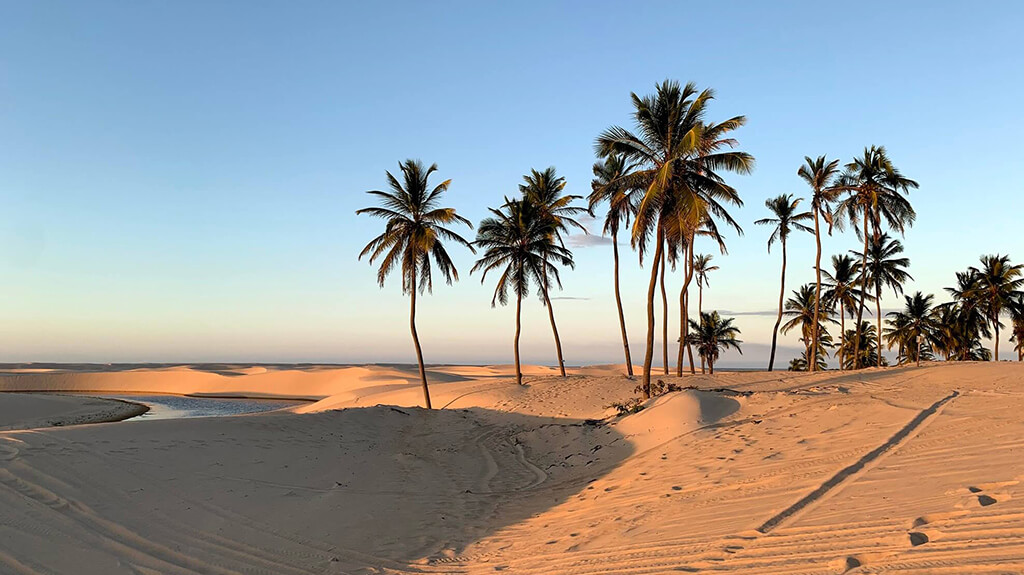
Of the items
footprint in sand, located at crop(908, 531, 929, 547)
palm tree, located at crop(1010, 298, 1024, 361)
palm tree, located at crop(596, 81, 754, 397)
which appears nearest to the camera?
footprint in sand, located at crop(908, 531, 929, 547)

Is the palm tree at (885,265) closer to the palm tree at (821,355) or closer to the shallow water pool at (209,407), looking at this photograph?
the palm tree at (821,355)

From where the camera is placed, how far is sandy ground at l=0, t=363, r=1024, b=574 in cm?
555

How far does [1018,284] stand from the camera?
4325 cm

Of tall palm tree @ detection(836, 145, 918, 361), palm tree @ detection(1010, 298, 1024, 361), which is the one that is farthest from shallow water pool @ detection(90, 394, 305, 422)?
palm tree @ detection(1010, 298, 1024, 361)

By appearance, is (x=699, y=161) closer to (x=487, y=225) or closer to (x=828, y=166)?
(x=487, y=225)

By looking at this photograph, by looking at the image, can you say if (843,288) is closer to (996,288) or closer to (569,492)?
(996,288)

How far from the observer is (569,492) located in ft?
35.6

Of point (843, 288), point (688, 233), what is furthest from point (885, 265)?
point (688, 233)

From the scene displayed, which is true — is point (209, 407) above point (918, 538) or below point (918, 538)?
below

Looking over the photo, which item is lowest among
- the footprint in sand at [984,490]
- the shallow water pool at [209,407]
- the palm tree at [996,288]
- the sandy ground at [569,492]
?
the shallow water pool at [209,407]

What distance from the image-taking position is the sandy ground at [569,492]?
5555 mm

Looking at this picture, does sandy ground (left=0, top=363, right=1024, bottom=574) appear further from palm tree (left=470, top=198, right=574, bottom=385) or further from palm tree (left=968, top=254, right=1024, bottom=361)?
palm tree (left=968, top=254, right=1024, bottom=361)

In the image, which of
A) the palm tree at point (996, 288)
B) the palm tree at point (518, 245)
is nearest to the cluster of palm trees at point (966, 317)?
the palm tree at point (996, 288)

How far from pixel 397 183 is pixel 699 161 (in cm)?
1274
